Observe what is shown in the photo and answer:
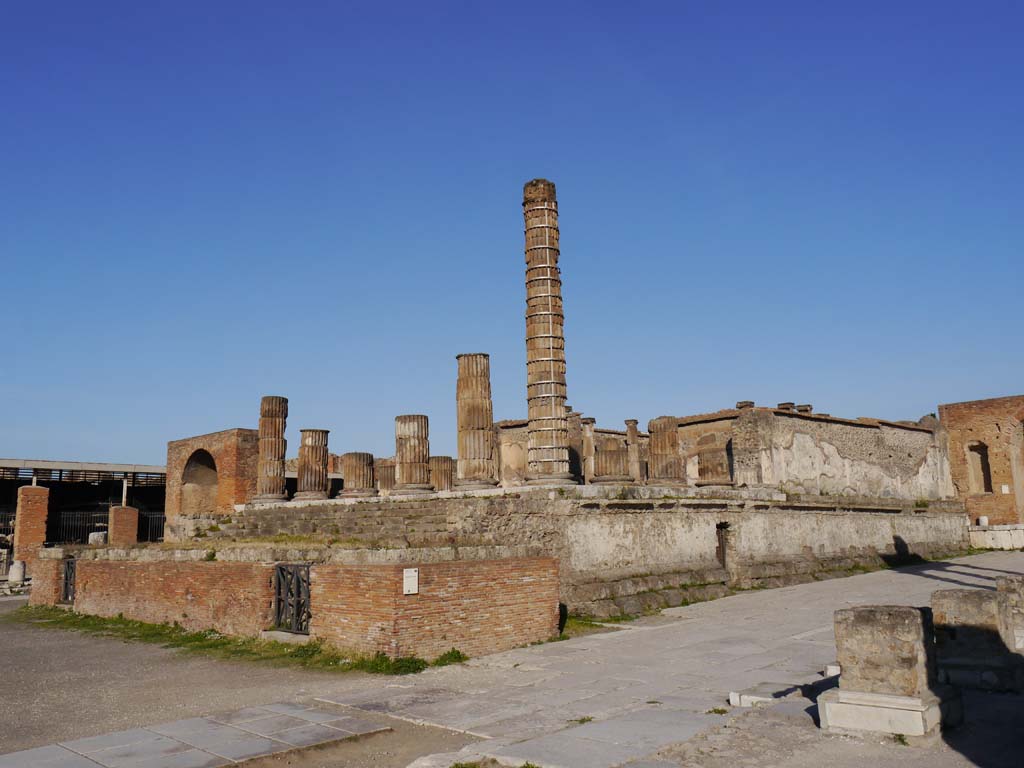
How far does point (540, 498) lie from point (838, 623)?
8037 millimetres

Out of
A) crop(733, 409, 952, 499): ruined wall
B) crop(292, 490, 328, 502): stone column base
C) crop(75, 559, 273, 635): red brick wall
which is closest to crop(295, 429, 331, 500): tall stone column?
crop(292, 490, 328, 502): stone column base

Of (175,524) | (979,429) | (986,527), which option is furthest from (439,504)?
(979,429)

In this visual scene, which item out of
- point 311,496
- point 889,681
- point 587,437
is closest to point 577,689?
point 889,681

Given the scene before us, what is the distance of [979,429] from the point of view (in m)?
31.3

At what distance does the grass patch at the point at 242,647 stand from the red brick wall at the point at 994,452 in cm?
2837

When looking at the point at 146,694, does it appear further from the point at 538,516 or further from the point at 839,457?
the point at 839,457

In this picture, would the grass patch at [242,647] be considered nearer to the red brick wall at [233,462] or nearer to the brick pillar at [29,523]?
the red brick wall at [233,462]

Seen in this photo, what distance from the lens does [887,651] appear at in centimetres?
518

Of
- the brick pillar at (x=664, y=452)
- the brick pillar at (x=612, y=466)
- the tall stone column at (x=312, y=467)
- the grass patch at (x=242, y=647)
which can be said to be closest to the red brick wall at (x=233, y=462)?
the tall stone column at (x=312, y=467)

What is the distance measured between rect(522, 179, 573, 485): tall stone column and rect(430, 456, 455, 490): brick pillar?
582 cm

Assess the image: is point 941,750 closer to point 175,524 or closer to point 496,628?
point 496,628

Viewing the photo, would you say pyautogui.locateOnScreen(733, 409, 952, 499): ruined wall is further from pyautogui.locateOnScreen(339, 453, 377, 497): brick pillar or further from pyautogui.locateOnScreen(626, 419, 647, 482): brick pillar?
pyautogui.locateOnScreen(339, 453, 377, 497): brick pillar

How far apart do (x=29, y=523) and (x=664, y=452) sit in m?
18.8

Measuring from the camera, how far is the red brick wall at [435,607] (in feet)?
28.8
